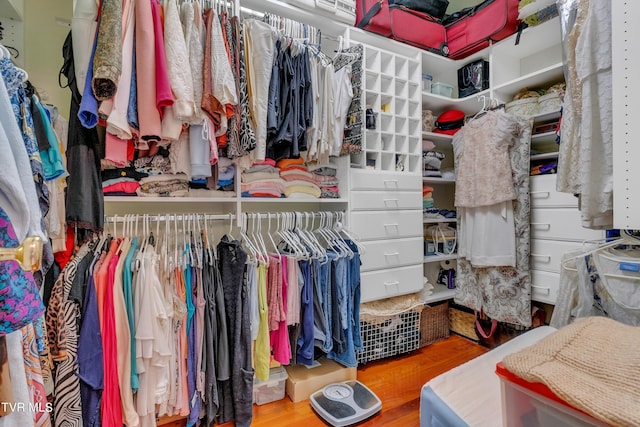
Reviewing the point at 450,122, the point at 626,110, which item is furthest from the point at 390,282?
the point at 626,110

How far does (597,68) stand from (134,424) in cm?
218

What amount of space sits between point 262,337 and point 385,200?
1130 mm

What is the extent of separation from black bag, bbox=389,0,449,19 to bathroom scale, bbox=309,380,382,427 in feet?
8.36

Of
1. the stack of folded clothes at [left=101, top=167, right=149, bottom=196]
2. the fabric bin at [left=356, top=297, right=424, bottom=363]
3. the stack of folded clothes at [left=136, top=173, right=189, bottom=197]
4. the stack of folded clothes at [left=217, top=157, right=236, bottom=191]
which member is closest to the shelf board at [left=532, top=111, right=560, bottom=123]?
the fabric bin at [left=356, top=297, right=424, bottom=363]

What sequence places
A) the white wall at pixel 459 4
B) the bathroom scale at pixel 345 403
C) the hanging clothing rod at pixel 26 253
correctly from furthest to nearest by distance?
1. the white wall at pixel 459 4
2. the bathroom scale at pixel 345 403
3. the hanging clothing rod at pixel 26 253

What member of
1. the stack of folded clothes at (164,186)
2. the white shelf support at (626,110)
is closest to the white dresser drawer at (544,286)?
the white shelf support at (626,110)

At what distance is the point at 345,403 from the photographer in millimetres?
1655

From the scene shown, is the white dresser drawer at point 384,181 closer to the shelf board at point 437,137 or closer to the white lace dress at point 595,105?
the shelf board at point 437,137

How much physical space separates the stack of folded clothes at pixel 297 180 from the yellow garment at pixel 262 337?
53 cm

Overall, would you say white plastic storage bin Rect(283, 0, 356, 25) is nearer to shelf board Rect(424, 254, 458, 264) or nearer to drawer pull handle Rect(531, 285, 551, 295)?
shelf board Rect(424, 254, 458, 264)

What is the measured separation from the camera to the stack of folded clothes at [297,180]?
6.15ft

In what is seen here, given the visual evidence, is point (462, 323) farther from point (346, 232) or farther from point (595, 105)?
point (595, 105)

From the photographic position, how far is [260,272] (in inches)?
61.2

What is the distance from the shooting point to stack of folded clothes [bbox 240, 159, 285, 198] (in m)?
1.74
